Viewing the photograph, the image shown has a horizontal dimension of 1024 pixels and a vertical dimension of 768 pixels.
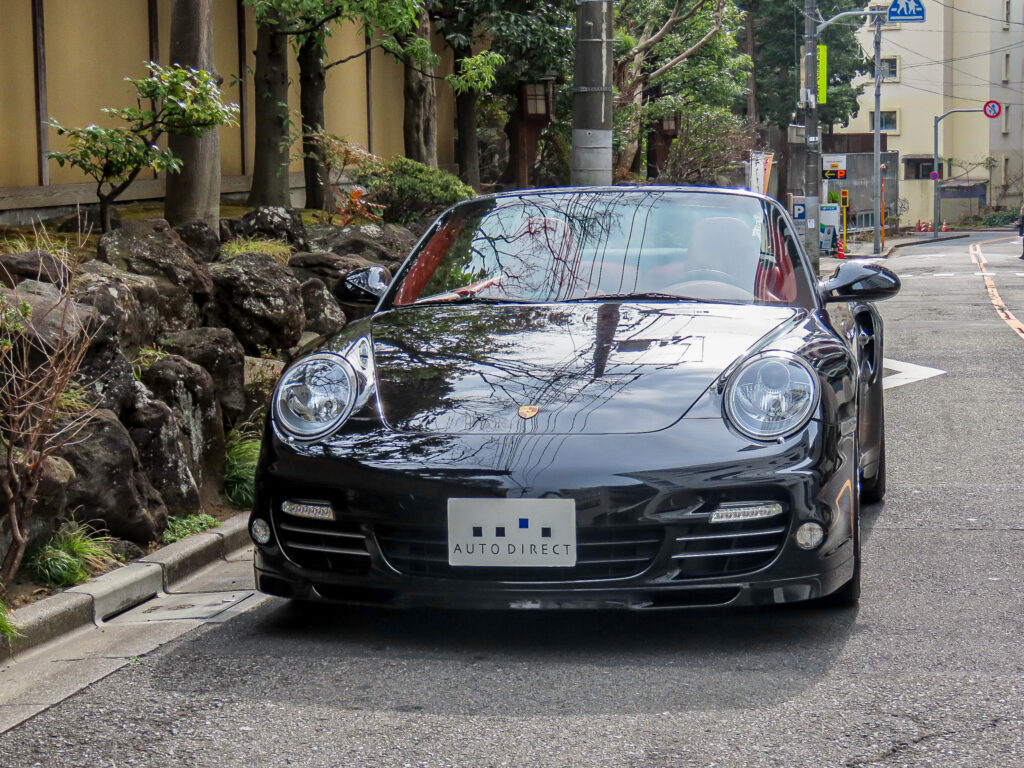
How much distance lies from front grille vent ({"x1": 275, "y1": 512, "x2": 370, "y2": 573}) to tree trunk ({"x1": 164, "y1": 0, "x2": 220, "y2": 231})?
637 centimetres

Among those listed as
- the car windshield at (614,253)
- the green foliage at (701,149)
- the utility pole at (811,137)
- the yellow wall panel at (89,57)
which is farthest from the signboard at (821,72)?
the car windshield at (614,253)

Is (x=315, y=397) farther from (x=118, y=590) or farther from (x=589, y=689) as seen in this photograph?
(x=589, y=689)

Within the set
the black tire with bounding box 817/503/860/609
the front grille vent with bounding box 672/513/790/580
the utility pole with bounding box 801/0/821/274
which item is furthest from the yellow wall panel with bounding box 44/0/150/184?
the utility pole with bounding box 801/0/821/274

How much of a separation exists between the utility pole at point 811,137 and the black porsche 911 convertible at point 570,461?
2316 centimetres

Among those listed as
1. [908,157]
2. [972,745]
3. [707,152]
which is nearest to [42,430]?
[972,745]

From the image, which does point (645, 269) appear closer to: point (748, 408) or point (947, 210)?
point (748, 408)

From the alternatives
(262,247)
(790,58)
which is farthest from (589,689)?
(790,58)

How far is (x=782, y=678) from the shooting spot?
147 inches

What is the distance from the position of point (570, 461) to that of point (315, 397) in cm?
91

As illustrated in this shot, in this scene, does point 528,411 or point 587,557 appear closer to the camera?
point 587,557

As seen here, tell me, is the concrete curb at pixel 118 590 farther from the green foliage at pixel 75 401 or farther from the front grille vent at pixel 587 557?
the front grille vent at pixel 587 557

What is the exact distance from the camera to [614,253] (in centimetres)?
515

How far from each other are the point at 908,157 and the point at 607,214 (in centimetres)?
6926

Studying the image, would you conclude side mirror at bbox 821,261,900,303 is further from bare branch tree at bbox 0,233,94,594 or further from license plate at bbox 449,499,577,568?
bare branch tree at bbox 0,233,94,594
